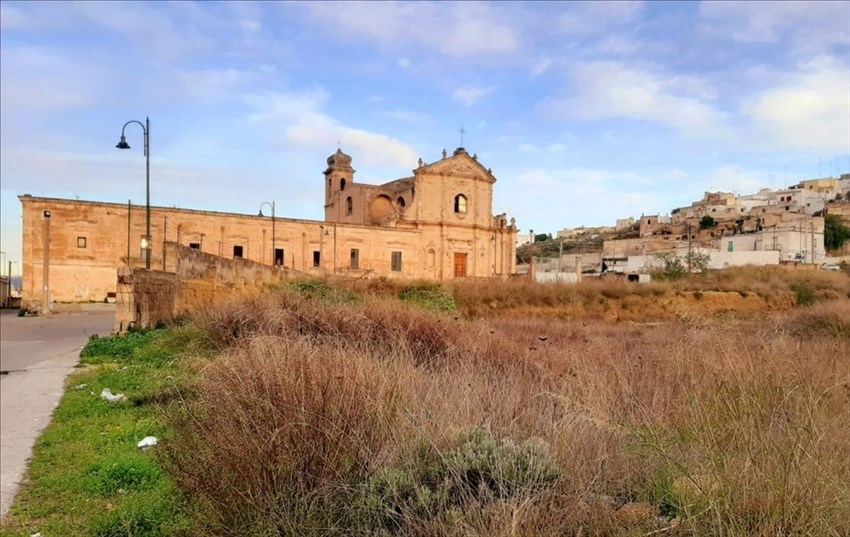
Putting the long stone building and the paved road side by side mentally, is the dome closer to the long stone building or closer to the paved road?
the long stone building

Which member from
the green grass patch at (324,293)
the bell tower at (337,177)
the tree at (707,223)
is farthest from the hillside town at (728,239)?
the green grass patch at (324,293)

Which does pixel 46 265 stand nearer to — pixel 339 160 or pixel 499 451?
pixel 339 160

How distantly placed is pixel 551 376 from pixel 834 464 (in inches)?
Result: 120

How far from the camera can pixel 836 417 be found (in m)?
4.65

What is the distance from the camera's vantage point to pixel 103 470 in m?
4.73

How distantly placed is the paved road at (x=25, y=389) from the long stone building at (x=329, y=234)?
21534mm

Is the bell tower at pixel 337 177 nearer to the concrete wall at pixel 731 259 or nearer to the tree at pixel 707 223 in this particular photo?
the concrete wall at pixel 731 259

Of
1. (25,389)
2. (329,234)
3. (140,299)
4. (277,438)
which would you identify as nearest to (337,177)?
(329,234)

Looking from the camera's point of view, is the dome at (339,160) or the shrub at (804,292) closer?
the shrub at (804,292)

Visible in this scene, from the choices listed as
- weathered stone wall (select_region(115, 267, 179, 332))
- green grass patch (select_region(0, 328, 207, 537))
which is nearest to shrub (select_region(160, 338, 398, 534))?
green grass patch (select_region(0, 328, 207, 537))

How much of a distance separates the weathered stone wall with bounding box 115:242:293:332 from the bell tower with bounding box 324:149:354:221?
3715 centimetres

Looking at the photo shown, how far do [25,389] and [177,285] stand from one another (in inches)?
281

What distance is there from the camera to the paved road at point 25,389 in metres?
5.24

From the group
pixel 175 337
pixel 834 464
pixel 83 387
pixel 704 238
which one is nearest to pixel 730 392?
pixel 834 464
